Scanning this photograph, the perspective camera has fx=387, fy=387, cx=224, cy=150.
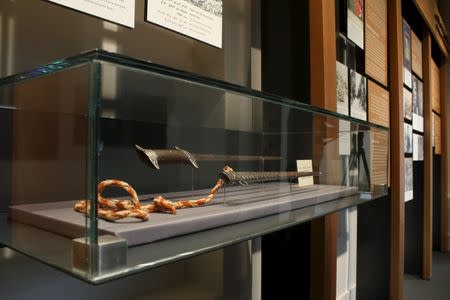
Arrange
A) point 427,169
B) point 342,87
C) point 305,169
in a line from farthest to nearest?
point 427,169
point 342,87
point 305,169

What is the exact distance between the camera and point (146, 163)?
2.05 feet

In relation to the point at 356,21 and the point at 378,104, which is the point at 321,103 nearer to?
the point at 356,21

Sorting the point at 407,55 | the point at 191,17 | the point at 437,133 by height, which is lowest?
the point at 437,133

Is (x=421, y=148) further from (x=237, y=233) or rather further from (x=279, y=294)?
(x=237, y=233)

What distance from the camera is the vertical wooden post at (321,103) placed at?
3.29ft

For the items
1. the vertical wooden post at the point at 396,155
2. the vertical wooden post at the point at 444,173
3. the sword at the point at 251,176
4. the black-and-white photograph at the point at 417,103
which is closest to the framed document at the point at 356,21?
the vertical wooden post at the point at 396,155

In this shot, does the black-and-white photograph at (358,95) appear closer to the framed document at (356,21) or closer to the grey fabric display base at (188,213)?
the framed document at (356,21)

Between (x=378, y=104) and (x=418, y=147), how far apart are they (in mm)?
1038

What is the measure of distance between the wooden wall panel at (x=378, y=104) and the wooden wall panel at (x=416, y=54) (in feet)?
2.85

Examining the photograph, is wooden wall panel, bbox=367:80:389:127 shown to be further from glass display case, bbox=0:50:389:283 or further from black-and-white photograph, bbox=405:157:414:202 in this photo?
glass display case, bbox=0:50:389:283

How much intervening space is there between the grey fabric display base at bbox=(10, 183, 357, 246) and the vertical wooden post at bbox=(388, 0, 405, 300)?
3.32 feet

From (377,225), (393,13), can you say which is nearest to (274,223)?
(377,225)

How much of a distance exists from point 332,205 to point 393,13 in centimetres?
135

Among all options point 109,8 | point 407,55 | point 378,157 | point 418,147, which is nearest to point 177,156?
point 109,8
